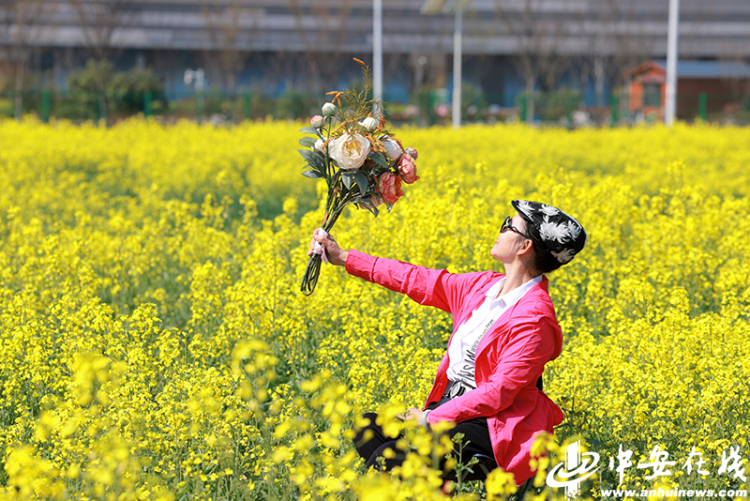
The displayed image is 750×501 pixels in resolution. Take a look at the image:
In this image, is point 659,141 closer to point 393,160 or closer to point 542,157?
point 542,157

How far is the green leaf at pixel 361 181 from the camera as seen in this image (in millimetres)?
2914

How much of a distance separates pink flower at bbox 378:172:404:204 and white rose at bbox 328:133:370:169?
165mm

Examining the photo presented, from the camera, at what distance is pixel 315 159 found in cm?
306

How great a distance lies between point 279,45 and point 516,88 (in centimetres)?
1450

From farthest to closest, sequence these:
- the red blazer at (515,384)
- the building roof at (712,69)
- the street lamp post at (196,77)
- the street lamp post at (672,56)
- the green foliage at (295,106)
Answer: the street lamp post at (196,77), the building roof at (712,69), the green foliage at (295,106), the street lamp post at (672,56), the red blazer at (515,384)

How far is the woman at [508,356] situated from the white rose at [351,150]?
0.61 meters

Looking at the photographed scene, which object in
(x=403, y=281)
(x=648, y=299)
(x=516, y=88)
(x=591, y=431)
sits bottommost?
(x=591, y=431)

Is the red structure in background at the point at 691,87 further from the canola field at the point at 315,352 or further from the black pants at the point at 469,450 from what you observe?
the black pants at the point at 469,450

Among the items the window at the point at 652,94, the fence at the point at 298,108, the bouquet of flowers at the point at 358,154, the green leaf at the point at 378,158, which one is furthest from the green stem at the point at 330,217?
the window at the point at 652,94

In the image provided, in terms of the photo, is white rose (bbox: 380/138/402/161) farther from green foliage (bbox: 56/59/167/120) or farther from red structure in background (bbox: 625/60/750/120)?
red structure in background (bbox: 625/60/750/120)

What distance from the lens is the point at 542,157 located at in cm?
1288

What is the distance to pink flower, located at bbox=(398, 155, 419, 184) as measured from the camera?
115 inches

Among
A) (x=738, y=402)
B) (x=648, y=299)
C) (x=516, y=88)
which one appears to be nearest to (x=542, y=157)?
(x=648, y=299)
